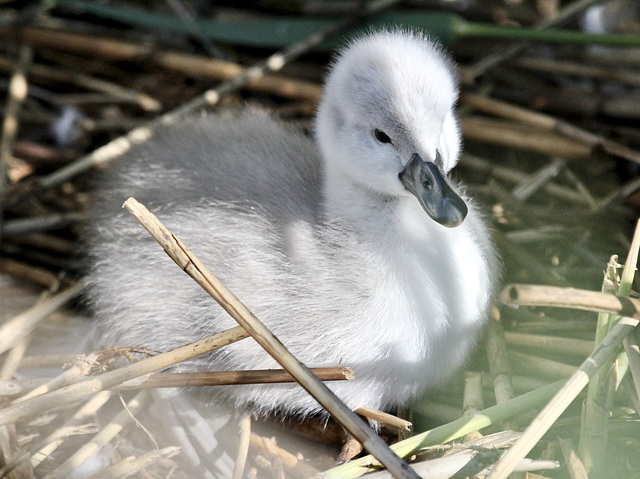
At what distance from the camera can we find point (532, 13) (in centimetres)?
283

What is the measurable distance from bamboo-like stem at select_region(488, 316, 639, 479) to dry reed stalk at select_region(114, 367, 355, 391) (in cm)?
37

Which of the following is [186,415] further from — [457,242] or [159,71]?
[159,71]

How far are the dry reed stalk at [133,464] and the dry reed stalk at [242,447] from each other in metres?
0.15

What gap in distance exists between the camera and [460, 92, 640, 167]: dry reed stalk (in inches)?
93.0

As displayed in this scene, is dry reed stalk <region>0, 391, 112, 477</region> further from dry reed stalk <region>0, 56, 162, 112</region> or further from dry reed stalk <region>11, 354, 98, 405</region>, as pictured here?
dry reed stalk <region>0, 56, 162, 112</region>

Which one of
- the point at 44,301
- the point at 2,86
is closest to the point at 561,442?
the point at 44,301

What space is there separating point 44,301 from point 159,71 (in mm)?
1139

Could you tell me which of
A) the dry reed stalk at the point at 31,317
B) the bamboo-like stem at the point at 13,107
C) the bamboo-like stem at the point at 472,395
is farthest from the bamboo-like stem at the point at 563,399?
the bamboo-like stem at the point at 13,107

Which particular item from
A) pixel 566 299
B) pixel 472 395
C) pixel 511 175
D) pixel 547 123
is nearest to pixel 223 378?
pixel 472 395

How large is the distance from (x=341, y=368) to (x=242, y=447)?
0.37m

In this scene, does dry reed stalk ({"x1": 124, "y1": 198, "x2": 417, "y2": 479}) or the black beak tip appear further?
the black beak tip

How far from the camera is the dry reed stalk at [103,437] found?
1.71 m

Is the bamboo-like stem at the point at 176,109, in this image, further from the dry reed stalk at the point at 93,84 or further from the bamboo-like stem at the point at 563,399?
the bamboo-like stem at the point at 563,399

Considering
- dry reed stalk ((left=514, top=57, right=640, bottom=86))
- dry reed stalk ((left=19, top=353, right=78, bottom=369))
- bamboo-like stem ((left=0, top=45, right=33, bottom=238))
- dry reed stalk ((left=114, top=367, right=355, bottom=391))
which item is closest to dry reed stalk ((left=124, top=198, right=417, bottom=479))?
dry reed stalk ((left=114, top=367, right=355, bottom=391))
